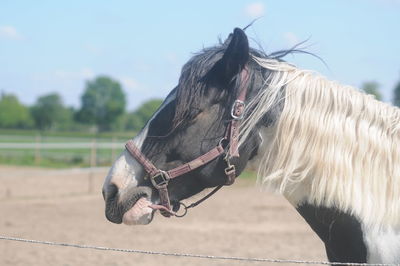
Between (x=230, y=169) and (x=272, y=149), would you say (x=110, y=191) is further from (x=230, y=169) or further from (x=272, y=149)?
(x=272, y=149)

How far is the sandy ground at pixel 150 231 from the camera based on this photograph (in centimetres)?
771

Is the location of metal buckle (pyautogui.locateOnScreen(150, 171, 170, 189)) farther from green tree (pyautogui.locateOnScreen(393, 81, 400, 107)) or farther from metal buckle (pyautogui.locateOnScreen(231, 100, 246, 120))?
green tree (pyautogui.locateOnScreen(393, 81, 400, 107))

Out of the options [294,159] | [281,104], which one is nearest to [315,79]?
[281,104]

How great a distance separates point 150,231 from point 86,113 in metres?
50.8

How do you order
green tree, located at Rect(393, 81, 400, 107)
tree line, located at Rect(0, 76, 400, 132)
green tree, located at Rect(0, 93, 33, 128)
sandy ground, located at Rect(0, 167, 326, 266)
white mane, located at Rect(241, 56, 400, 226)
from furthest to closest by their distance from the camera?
1. green tree, located at Rect(0, 93, 33, 128)
2. tree line, located at Rect(0, 76, 400, 132)
3. sandy ground, located at Rect(0, 167, 326, 266)
4. green tree, located at Rect(393, 81, 400, 107)
5. white mane, located at Rect(241, 56, 400, 226)

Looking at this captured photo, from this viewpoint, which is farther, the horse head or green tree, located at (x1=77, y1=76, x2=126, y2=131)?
green tree, located at (x1=77, y1=76, x2=126, y2=131)

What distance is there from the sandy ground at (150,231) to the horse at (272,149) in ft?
17.5

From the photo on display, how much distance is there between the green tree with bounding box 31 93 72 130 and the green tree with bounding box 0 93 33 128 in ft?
7.74

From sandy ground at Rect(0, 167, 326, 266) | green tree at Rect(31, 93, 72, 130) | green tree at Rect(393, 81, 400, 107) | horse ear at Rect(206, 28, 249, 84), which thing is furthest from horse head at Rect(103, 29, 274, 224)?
green tree at Rect(31, 93, 72, 130)

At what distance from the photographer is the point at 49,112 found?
224 ft

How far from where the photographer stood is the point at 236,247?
874 cm

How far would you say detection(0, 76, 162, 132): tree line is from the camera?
58.5 meters

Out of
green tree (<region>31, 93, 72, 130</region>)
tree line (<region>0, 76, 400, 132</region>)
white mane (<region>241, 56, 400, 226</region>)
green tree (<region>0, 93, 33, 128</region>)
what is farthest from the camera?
green tree (<region>0, 93, 33, 128</region>)

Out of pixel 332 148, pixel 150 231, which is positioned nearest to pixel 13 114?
pixel 150 231
